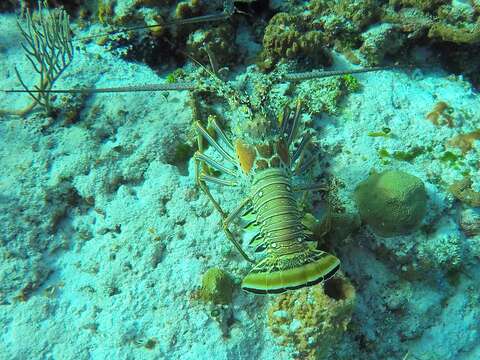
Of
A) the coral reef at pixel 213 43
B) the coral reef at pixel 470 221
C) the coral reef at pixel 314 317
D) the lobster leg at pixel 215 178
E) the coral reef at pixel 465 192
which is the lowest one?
the coral reef at pixel 314 317

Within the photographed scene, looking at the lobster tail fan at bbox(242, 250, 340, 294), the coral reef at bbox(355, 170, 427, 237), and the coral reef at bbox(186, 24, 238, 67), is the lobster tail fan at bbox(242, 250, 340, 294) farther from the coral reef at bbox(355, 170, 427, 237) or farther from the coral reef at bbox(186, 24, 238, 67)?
the coral reef at bbox(186, 24, 238, 67)

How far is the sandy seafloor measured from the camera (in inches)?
123

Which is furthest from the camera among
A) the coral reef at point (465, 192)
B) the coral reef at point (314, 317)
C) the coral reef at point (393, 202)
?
the coral reef at point (465, 192)

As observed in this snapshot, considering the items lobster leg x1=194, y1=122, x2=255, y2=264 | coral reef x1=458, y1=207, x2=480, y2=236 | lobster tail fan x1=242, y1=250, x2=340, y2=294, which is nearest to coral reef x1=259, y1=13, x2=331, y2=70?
lobster leg x1=194, y1=122, x2=255, y2=264

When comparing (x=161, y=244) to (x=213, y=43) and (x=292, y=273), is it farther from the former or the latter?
(x=213, y=43)

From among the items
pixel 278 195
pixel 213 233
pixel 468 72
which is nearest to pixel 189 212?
pixel 213 233

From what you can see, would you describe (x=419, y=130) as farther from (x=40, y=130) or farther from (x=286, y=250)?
(x=40, y=130)

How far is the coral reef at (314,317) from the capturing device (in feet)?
9.70

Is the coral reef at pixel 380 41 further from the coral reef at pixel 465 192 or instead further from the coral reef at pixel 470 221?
the coral reef at pixel 470 221

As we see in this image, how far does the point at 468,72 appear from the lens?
457 centimetres

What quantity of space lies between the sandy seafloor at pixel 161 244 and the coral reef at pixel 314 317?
6.9 inches

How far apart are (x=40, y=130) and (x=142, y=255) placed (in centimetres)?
191

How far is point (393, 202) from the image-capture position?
326 centimetres

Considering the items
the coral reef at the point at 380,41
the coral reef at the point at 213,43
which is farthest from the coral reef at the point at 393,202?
the coral reef at the point at 213,43
